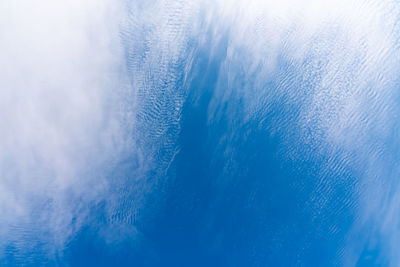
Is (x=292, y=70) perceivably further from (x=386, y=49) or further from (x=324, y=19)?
(x=386, y=49)

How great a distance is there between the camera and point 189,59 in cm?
113

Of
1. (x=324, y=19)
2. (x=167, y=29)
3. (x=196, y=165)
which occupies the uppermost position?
(x=324, y=19)

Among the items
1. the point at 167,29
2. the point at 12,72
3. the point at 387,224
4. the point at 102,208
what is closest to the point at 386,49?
the point at 387,224

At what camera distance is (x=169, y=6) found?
1104 mm

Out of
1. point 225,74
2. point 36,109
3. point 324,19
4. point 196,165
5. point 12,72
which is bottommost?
point 196,165

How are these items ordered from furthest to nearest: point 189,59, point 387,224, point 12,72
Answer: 1. point 387,224
2. point 189,59
3. point 12,72

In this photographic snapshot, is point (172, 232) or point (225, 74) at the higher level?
point (225, 74)

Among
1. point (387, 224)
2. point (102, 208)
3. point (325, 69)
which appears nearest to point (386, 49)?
point (325, 69)

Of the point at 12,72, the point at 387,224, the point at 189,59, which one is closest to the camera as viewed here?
the point at 12,72

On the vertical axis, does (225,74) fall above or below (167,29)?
below

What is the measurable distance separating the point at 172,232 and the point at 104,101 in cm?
71

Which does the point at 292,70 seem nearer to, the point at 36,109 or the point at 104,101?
the point at 104,101

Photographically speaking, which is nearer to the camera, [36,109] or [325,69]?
[36,109]

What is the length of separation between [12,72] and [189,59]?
76 cm
